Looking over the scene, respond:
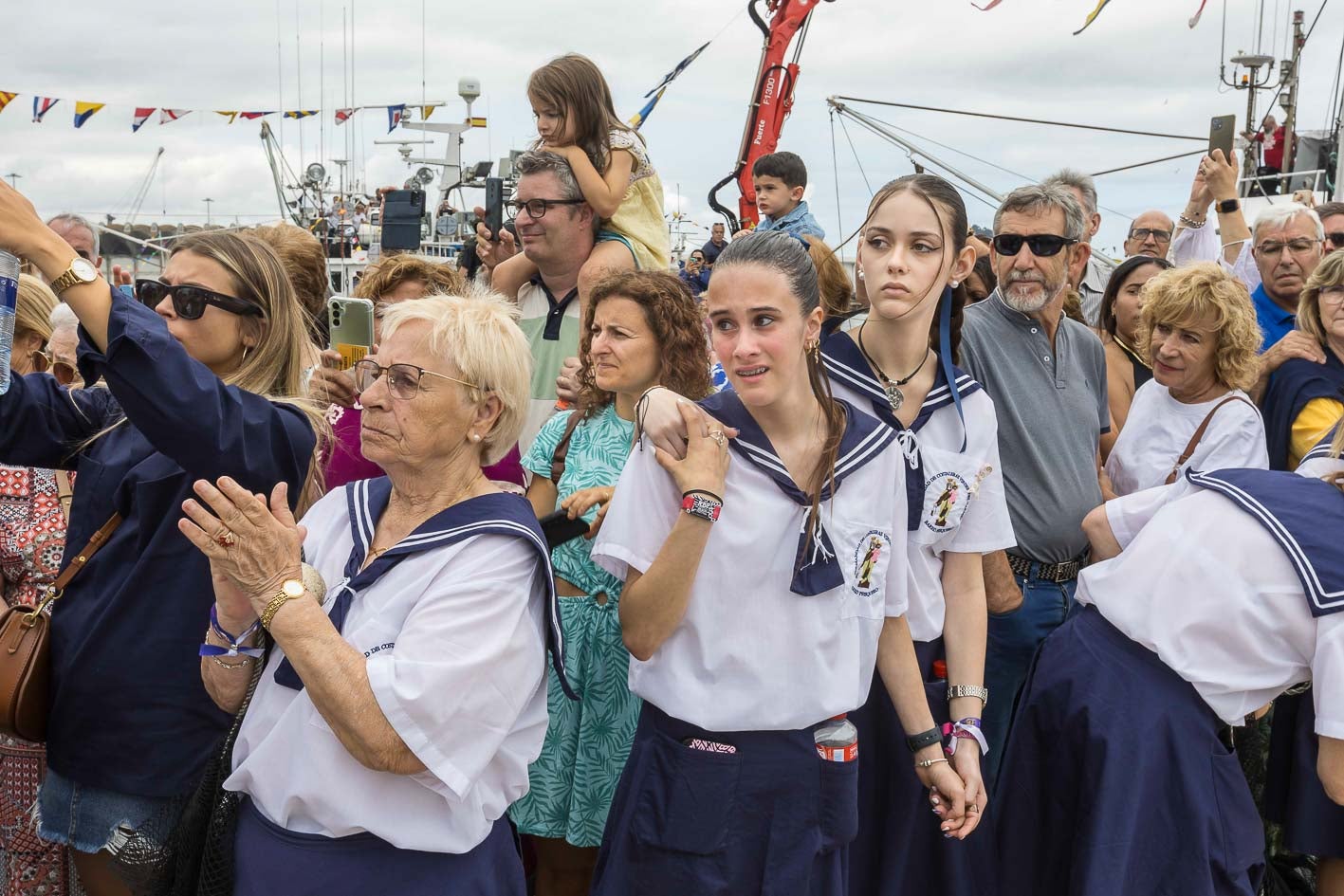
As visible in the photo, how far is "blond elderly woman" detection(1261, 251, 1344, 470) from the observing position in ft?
13.2

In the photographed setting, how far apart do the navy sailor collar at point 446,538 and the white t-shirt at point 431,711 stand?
2 centimetres

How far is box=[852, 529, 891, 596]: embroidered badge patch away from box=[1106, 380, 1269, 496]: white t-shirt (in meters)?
1.66

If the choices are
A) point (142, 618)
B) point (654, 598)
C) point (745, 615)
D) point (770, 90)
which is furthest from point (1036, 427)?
point (770, 90)

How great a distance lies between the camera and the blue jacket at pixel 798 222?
6.17 m

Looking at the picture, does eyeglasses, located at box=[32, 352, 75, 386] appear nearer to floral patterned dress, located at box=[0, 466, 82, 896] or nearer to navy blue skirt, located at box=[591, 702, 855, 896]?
floral patterned dress, located at box=[0, 466, 82, 896]

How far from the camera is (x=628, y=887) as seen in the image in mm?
2400

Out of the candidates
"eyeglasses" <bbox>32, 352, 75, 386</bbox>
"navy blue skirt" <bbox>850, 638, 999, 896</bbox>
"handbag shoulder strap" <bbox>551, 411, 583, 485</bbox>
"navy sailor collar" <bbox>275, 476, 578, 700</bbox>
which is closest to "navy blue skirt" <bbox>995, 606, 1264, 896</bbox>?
"navy blue skirt" <bbox>850, 638, 999, 896</bbox>

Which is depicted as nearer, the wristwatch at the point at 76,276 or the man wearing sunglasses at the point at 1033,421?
the wristwatch at the point at 76,276

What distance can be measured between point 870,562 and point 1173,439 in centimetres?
196

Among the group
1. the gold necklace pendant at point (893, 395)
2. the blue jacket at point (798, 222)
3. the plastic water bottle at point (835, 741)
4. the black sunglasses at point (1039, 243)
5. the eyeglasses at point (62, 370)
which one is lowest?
the plastic water bottle at point (835, 741)

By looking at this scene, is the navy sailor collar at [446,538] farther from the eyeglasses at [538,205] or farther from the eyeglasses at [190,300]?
the eyeglasses at [538,205]

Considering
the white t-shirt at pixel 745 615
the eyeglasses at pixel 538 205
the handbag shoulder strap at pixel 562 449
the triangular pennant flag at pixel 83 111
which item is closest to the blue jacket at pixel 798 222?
the eyeglasses at pixel 538 205

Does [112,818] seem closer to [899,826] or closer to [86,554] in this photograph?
[86,554]

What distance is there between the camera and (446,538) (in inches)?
82.4
